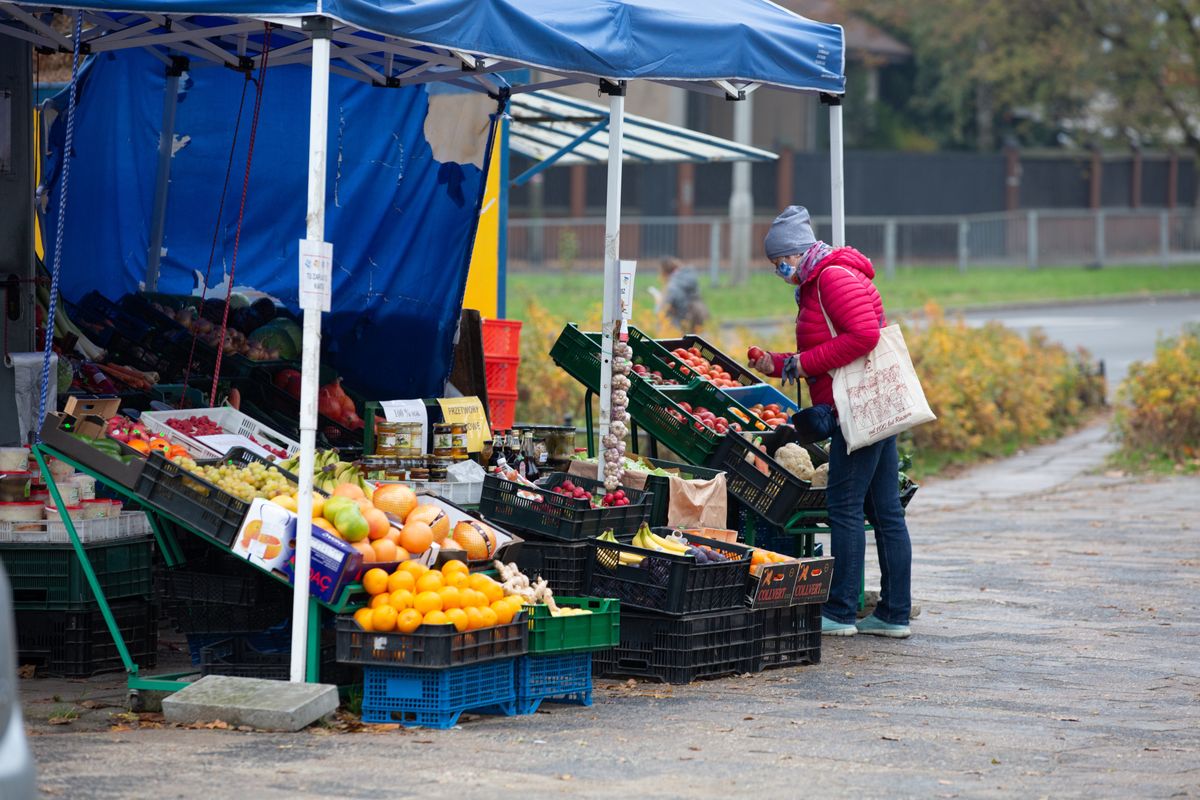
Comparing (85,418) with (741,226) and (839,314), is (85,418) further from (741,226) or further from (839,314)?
(741,226)

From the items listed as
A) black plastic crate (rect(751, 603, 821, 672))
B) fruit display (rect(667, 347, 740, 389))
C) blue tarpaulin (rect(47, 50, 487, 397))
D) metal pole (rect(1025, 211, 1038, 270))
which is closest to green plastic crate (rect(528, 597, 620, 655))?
black plastic crate (rect(751, 603, 821, 672))

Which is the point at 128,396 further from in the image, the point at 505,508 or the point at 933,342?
the point at 933,342

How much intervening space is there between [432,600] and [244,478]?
1.10 metres

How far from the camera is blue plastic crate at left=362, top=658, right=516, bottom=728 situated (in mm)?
6742

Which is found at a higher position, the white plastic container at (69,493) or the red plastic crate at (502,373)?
the red plastic crate at (502,373)

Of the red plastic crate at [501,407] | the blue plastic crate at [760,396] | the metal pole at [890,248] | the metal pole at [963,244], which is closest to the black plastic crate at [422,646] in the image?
the blue plastic crate at [760,396]

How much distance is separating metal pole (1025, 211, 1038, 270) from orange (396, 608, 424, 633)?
31828mm

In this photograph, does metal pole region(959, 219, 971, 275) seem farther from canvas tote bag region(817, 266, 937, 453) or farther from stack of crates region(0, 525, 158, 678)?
stack of crates region(0, 525, 158, 678)

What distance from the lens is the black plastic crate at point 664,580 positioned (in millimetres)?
7629

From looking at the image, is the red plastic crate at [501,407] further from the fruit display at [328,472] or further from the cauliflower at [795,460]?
the fruit display at [328,472]

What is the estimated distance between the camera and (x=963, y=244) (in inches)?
1385

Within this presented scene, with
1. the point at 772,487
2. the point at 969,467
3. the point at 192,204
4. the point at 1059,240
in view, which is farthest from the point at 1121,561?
the point at 1059,240

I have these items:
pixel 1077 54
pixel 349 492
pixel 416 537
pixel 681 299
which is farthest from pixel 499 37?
pixel 1077 54

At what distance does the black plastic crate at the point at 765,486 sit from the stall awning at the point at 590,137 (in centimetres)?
577
